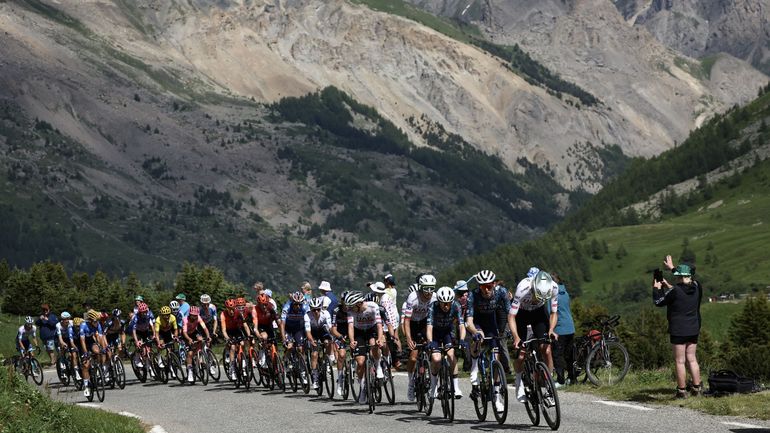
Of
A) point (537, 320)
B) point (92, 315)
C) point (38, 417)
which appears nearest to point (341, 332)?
point (537, 320)

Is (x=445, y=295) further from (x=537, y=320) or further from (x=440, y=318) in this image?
(x=537, y=320)

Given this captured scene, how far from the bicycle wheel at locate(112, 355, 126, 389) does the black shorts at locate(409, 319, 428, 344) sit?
18.1 metres

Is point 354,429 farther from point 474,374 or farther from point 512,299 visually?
point 512,299

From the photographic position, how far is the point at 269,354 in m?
37.3

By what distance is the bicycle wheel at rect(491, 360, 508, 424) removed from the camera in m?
23.3

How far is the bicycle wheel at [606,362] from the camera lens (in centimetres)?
3053

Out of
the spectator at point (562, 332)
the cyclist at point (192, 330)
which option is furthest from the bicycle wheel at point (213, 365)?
the spectator at point (562, 332)

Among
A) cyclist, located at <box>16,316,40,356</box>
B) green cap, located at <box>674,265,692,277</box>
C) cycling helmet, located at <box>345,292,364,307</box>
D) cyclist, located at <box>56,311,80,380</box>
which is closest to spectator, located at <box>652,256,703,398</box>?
green cap, located at <box>674,265,692,277</box>

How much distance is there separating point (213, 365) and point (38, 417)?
61.4 ft

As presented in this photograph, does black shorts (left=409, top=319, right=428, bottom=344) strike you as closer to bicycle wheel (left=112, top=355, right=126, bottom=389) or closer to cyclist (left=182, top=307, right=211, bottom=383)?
cyclist (left=182, top=307, right=211, bottom=383)

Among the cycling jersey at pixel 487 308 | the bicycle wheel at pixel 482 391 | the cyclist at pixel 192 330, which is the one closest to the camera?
the bicycle wheel at pixel 482 391

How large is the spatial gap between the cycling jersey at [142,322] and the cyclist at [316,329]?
10.9 meters

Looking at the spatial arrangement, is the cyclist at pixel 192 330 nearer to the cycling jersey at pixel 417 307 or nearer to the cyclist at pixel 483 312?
the cycling jersey at pixel 417 307

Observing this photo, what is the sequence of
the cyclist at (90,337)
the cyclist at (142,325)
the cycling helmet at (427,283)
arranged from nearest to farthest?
the cycling helmet at (427,283), the cyclist at (90,337), the cyclist at (142,325)
